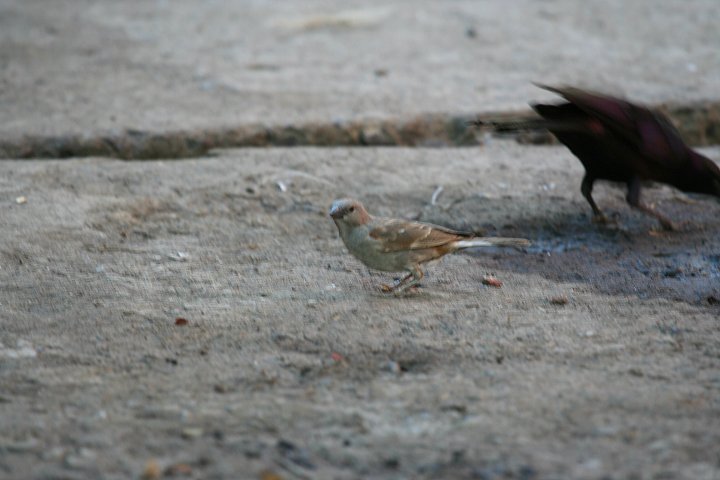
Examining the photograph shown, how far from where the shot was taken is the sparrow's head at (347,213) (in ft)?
13.6

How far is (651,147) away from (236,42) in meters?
4.17

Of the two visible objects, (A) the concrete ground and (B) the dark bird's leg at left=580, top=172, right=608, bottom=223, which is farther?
(B) the dark bird's leg at left=580, top=172, right=608, bottom=223

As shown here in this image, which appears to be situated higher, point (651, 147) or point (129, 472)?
point (651, 147)

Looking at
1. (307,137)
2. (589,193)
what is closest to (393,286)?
(589,193)

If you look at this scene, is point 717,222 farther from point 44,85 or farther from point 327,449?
point 44,85

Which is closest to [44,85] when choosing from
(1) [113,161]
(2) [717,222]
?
(1) [113,161]

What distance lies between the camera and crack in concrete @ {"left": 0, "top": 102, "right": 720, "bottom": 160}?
586 centimetres

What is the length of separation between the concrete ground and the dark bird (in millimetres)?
299

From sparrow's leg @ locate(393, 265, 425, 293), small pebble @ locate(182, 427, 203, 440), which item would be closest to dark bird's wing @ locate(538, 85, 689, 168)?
sparrow's leg @ locate(393, 265, 425, 293)

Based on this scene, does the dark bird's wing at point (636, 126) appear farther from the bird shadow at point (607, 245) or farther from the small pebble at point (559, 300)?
the small pebble at point (559, 300)

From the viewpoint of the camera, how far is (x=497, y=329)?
12.3 ft

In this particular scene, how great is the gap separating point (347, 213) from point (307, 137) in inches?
81.0

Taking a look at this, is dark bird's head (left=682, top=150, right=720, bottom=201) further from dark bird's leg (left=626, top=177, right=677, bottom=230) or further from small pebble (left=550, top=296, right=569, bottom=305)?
small pebble (left=550, top=296, right=569, bottom=305)

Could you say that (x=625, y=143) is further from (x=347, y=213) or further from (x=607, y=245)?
(x=347, y=213)
